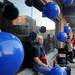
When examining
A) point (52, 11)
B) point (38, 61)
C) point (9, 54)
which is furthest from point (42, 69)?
point (9, 54)

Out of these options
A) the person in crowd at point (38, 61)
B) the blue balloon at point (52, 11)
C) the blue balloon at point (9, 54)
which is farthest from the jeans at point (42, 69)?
the blue balloon at point (9, 54)

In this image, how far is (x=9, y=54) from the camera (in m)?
1.71

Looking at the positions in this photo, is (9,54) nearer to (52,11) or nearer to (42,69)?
(42,69)

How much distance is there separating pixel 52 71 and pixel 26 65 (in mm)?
1327

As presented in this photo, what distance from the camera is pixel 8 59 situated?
1707mm

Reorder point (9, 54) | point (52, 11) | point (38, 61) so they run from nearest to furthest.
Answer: point (9, 54) < point (38, 61) < point (52, 11)

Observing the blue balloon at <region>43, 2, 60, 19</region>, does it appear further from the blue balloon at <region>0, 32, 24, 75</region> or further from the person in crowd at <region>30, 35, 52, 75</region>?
the blue balloon at <region>0, 32, 24, 75</region>

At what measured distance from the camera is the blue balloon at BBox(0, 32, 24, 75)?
168 centimetres

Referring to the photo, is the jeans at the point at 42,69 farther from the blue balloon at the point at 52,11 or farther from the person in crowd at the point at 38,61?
the blue balloon at the point at 52,11

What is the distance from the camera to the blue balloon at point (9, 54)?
168cm

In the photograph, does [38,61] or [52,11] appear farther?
[52,11]

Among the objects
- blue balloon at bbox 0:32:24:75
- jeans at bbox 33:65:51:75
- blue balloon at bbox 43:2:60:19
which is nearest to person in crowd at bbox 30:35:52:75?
jeans at bbox 33:65:51:75

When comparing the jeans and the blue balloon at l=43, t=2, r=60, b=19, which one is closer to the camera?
the jeans

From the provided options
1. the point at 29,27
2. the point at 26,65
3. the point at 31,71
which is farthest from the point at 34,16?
the point at 31,71
